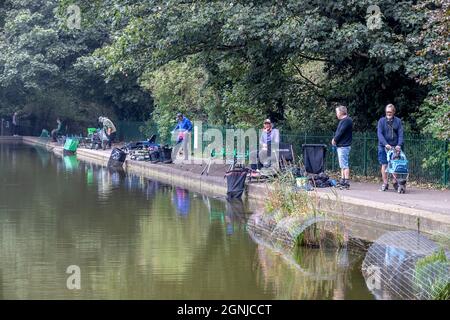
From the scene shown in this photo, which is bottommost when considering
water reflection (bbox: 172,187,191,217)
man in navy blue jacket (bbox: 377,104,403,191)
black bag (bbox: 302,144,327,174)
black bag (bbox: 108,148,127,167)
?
water reflection (bbox: 172,187,191,217)

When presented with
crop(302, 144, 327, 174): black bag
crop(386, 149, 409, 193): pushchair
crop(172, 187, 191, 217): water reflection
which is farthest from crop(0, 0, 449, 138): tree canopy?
crop(172, 187, 191, 217): water reflection

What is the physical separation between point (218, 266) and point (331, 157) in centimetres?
1329

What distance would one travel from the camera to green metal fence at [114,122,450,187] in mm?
20562

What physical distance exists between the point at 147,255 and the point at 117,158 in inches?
798

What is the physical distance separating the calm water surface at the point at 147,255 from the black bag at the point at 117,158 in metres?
10.5

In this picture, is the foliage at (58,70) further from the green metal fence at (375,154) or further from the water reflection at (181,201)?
the water reflection at (181,201)

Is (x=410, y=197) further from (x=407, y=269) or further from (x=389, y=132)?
(x=407, y=269)

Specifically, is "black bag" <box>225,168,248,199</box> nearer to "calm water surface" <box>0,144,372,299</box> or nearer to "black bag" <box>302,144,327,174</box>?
"calm water surface" <box>0,144,372,299</box>

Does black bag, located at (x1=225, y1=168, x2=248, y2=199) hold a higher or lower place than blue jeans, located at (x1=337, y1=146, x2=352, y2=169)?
lower

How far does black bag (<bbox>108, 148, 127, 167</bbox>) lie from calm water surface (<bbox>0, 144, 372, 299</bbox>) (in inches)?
414

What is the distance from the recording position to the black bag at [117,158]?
33406mm

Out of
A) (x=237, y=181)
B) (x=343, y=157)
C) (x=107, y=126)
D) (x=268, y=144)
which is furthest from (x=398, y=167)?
(x=107, y=126)

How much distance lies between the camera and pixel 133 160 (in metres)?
33.3

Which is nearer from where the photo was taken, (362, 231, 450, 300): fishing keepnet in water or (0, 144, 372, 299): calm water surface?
(362, 231, 450, 300): fishing keepnet in water
